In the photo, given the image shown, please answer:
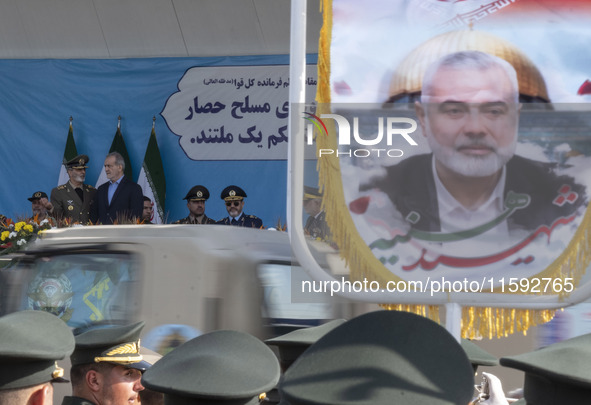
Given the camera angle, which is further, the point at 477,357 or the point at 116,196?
the point at 116,196

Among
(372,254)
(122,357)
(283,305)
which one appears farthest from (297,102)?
(283,305)

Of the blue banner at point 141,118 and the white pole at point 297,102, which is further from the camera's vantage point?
the blue banner at point 141,118

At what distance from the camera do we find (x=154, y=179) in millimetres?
11188

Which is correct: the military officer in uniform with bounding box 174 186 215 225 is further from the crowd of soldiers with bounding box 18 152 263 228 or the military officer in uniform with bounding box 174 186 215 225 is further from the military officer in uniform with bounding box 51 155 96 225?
the military officer in uniform with bounding box 51 155 96 225

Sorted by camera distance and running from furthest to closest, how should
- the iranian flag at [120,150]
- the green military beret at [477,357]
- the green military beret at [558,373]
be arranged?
the iranian flag at [120,150] < the green military beret at [477,357] < the green military beret at [558,373]

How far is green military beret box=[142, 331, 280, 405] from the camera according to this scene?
5.82ft

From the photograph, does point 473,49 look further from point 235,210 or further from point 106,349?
point 235,210

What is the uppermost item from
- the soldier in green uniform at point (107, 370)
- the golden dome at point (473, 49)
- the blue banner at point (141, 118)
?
the blue banner at point (141, 118)

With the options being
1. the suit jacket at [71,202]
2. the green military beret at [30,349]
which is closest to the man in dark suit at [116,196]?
the suit jacket at [71,202]

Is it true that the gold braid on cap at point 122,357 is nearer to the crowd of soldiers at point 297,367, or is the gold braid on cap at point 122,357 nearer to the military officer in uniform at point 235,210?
the crowd of soldiers at point 297,367

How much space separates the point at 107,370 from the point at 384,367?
169 cm

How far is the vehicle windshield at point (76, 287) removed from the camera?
3.92 meters

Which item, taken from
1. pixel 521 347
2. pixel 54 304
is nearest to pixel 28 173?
pixel 54 304

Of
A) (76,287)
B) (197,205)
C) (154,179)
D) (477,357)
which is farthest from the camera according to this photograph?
(154,179)
